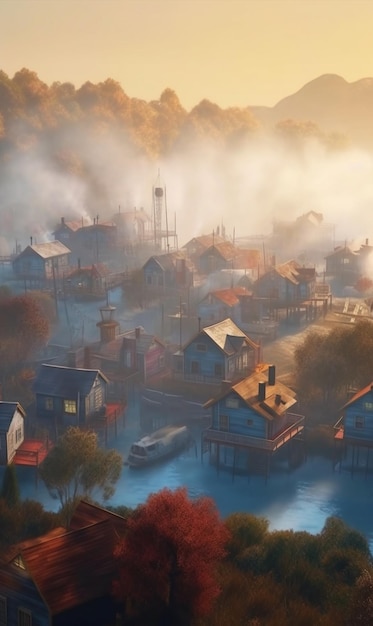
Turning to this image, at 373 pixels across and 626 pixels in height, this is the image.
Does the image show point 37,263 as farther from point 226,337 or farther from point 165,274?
point 226,337

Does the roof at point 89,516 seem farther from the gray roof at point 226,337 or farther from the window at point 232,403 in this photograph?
the gray roof at point 226,337

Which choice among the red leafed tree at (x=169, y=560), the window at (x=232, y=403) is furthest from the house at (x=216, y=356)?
the red leafed tree at (x=169, y=560)

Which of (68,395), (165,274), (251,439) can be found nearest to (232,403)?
(251,439)

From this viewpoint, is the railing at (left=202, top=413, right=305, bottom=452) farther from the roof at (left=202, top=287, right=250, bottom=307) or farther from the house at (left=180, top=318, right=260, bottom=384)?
the roof at (left=202, top=287, right=250, bottom=307)

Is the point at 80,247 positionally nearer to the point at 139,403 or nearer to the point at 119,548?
the point at 139,403

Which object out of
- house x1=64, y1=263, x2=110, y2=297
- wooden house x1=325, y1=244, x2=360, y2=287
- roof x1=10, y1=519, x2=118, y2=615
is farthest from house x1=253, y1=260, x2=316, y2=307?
roof x1=10, y1=519, x2=118, y2=615

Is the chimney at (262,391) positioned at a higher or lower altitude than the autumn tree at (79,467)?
higher
